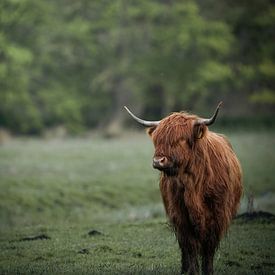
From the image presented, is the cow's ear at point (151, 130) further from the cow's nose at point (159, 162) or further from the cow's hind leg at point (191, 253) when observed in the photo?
the cow's hind leg at point (191, 253)

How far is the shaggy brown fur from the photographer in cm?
830

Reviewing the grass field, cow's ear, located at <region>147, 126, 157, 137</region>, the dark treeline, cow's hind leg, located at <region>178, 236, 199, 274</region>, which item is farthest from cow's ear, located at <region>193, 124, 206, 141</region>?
the dark treeline

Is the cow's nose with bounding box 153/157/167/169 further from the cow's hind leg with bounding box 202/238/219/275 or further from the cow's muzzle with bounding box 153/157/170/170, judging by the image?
the cow's hind leg with bounding box 202/238/219/275

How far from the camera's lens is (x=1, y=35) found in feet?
113

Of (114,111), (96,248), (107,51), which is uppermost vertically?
(107,51)

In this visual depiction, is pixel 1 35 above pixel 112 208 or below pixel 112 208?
above

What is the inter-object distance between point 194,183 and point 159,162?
61 centimetres

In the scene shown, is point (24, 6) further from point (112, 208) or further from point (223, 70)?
point (112, 208)

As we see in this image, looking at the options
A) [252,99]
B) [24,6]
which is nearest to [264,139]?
[252,99]

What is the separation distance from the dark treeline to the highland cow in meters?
33.1

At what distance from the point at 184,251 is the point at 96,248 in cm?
205

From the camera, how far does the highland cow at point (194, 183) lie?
Result: 8289 millimetres

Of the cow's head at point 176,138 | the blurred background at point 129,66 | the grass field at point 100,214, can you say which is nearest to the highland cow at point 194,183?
the cow's head at point 176,138

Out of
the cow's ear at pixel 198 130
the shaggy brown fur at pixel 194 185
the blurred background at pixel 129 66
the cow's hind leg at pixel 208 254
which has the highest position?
the blurred background at pixel 129 66
